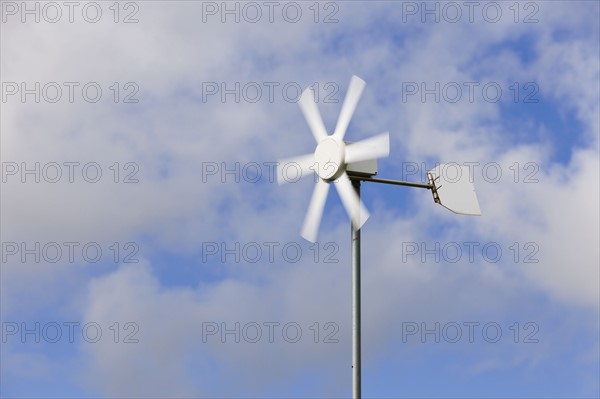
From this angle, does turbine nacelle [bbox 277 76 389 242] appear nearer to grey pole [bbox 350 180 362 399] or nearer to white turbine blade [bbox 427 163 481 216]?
grey pole [bbox 350 180 362 399]

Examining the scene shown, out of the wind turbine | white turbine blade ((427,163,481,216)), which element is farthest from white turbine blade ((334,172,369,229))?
white turbine blade ((427,163,481,216))

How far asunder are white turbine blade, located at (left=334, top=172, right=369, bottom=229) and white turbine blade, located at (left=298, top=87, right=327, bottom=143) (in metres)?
1.31

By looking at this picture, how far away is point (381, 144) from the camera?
18438 mm

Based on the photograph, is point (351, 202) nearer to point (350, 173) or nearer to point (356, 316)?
point (350, 173)

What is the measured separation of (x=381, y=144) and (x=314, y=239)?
93.5 inches

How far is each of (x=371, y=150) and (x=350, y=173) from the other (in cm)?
63

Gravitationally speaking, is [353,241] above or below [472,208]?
below

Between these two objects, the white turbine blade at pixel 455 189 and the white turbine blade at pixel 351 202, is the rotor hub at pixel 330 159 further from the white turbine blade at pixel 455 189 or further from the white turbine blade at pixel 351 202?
the white turbine blade at pixel 455 189

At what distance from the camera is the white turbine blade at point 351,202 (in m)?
18.2

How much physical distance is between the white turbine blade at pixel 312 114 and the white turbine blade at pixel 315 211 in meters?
1.14

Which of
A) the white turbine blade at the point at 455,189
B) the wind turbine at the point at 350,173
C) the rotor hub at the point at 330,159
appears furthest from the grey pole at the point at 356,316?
the white turbine blade at the point at 455,189

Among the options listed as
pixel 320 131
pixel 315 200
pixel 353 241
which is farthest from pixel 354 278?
pixel 320 131

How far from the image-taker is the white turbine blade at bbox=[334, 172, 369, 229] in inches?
715

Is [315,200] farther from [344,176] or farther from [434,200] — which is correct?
[434,200]
